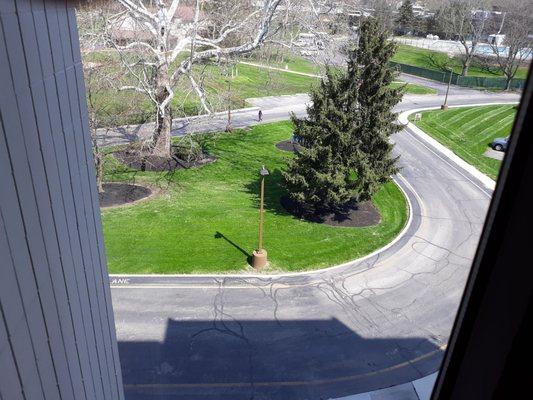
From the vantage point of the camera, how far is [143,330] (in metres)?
11.9

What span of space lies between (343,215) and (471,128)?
2078 centimetres

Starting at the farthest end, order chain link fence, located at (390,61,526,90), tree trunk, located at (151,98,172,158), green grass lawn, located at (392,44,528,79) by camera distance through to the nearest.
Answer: green grass lawn, located at (392,44,528,79)
chain link fence, located at (390,61,526,90)
tree trunk, located at (151,98,172,158)

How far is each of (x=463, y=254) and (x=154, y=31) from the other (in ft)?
54.1

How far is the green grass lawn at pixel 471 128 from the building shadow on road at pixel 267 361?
17191 millimetres

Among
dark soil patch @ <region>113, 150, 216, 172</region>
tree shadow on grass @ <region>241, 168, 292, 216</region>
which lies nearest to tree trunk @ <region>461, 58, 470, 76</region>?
tree shadow on grass @ <region>241, 168, 292, 216</region>

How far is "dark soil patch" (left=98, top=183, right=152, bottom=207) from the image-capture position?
1947 cm

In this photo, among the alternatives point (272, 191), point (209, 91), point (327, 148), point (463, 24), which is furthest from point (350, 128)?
point (463, 24)

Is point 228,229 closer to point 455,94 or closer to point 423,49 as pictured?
point 455,94

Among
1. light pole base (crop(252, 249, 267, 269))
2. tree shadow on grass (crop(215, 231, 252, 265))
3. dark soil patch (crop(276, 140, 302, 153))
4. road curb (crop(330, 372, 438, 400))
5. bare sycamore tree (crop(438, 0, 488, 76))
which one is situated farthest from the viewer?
bare sycamore tree (crop(438, 0, 488, 76))

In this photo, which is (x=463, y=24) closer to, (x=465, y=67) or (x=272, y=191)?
(x=465, y=67)

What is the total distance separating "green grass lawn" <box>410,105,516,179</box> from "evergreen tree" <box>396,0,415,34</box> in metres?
28.2

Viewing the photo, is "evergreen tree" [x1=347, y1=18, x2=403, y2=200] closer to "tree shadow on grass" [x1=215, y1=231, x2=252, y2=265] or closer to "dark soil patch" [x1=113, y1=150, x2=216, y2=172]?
"tree shadow on grass" [x1=215, y1=231, x2=252, y2=265]

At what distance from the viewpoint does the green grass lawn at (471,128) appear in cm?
2800

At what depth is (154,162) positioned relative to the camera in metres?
24.1
